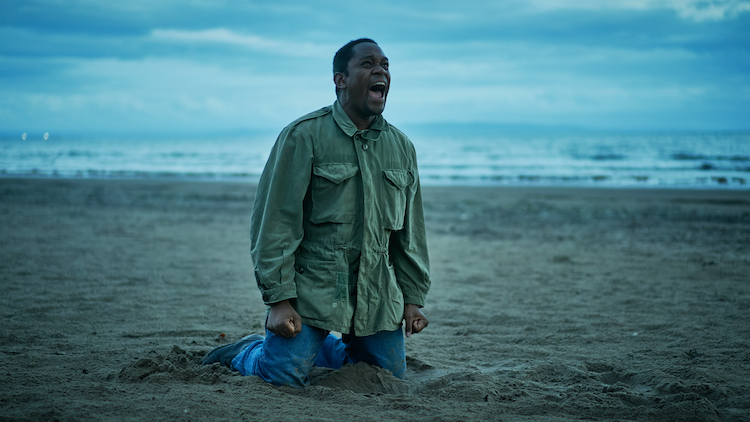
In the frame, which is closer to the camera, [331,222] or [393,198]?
[331,222]

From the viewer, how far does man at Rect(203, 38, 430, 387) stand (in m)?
2.83

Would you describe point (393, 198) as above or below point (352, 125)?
below

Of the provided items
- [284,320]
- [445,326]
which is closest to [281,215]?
[284,320]

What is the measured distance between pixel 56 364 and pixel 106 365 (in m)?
0.29

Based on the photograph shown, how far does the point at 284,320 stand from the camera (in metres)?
2.78

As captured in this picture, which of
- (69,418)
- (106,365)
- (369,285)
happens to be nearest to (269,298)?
(369,285)

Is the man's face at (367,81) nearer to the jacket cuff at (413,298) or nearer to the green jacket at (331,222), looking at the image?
the green jacket at (331,222)

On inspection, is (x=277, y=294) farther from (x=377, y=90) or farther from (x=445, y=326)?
(x=445, y=326)

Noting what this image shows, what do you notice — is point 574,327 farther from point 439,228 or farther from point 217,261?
point 439,228

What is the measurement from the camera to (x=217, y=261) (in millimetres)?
7117

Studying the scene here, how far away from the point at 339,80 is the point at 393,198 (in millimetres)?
753

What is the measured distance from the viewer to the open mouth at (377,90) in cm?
293

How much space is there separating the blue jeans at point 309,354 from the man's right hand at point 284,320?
10 cm

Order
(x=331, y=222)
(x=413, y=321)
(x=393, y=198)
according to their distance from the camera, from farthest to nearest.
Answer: (x=413, y=321), (x=393, y=198), (x=331, y=222)
